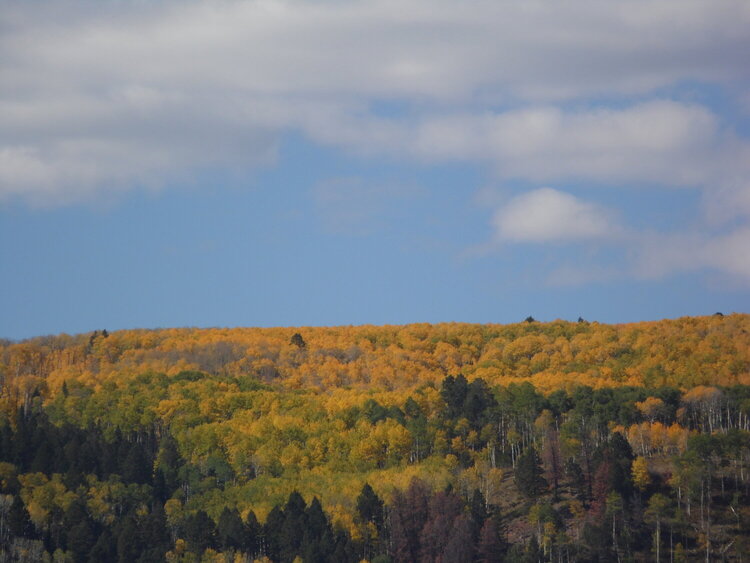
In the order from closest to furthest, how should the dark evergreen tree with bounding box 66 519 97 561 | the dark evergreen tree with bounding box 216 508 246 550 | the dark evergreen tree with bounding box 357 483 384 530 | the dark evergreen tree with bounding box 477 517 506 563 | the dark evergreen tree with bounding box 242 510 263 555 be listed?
the dark evergreen tree with bounding box 477 517 506 563 → the dark evergreen tree with bounding box 216 508 246 550 → the dark evergreen tree with bounding box 242 510 263 555 → the dark evergreen tree with bounding box 357 483 384 530 → the dark evergreen tree with bounding box 66 519 97 561

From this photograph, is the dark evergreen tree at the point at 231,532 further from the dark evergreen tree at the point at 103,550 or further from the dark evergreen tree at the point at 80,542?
the dark evergreen tree at the point at 80,542

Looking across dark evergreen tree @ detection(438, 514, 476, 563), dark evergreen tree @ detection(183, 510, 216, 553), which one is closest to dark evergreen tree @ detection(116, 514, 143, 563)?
dark evergreen tree @ detection(183, 510, 216, 553)

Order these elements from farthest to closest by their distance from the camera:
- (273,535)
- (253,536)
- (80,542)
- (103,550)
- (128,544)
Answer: (80,542) → (103,550) → (128,544) → (273,535) → (253,536)

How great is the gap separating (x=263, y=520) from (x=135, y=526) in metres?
19.4

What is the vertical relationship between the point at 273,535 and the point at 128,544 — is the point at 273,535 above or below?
above

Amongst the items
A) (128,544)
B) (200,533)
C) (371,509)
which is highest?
(371,509)

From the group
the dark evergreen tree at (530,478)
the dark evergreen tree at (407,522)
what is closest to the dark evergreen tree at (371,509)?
the dark evergreen tree at (407,522)

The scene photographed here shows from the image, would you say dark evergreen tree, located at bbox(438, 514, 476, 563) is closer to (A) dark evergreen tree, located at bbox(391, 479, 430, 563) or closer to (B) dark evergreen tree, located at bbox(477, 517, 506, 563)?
(B) dark evergreen tree, located at bbox(477, 517, 506, 563)

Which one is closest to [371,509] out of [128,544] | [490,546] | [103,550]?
[490,546]

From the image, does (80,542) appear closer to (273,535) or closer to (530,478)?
(273,535)

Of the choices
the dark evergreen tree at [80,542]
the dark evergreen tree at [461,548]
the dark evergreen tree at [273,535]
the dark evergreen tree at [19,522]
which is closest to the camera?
the dark evergreen tree at [461,548]

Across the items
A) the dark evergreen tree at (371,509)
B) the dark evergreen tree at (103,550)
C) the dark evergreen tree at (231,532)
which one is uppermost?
the dark evergreen tree at (371,509)

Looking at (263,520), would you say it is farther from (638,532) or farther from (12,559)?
(638,532)

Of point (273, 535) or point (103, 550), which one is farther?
point (103, 550)
